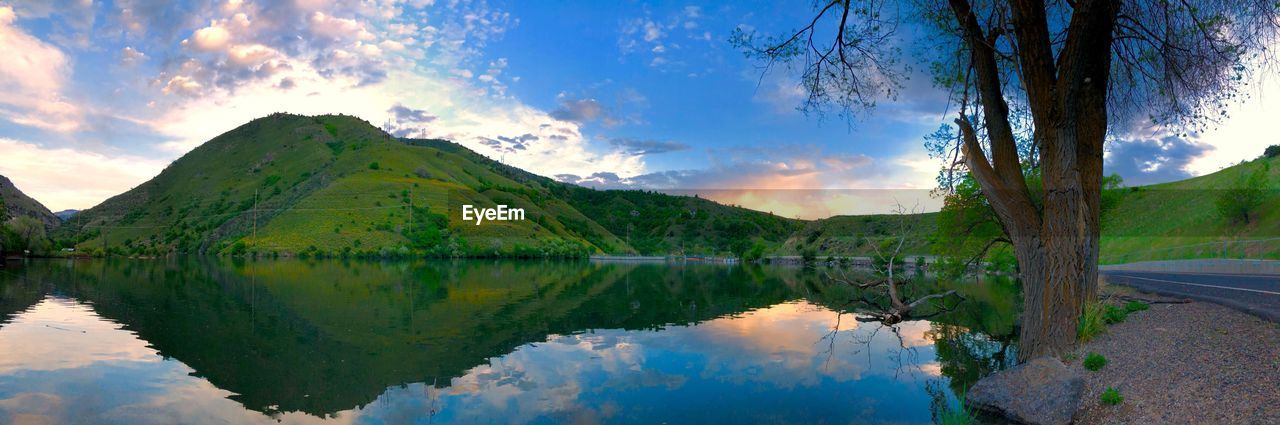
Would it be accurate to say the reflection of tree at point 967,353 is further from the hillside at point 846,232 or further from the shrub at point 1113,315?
the hillside at point 846,232

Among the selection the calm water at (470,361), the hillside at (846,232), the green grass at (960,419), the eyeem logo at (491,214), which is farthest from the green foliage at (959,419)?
the eyeem logo at (491,214)

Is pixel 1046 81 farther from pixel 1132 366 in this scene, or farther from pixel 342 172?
pixel 342 172

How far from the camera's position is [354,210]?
107m

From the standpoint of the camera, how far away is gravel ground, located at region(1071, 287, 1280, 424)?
784 centimetres

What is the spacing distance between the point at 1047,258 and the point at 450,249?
334ft

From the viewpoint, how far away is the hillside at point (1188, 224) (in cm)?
4900

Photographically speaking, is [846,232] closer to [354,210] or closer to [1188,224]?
[1188,224]

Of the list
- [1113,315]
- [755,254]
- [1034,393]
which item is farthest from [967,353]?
[755,254]

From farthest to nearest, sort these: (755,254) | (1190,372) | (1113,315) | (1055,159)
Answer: (755,254)
(1113,315)
(1055,159)
(1190,372)

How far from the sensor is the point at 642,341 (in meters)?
19.7

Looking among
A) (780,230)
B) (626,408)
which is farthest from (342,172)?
(626,408)

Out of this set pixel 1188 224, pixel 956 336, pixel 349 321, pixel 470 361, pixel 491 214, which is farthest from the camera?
pixel 491 214

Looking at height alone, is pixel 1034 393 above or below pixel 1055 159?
below

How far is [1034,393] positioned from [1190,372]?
6.81ft
